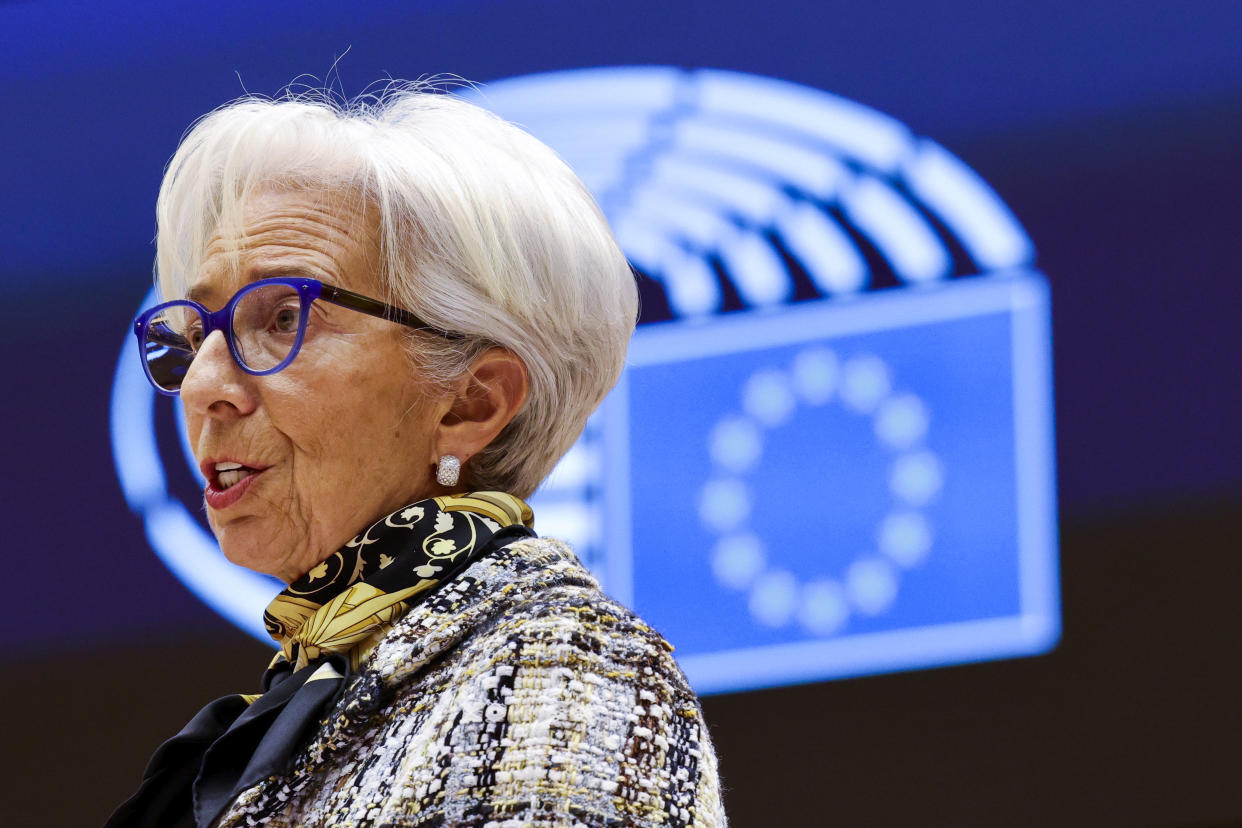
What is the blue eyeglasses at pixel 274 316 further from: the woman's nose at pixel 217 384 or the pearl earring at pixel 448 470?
the pearl earring at pixel 448 470

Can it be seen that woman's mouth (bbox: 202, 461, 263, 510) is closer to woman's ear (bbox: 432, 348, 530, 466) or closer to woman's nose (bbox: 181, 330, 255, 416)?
woman's nose (bbox: 181, 330, 255, 416)

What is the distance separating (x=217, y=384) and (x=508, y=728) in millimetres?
489

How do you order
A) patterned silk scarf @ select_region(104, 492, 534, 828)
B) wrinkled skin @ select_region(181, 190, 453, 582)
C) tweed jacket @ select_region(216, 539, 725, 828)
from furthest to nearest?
wrinkled skin @ select_region(181, 190, 453, 582)
patterned silk scarf @ select_region(104, 492, 534, 828)
tweed jacket @ select_region(216, 539, 725, 828)

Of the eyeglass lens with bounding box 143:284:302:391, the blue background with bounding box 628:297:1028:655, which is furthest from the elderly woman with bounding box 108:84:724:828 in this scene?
the blue background with bounding box 628:297:1028:655

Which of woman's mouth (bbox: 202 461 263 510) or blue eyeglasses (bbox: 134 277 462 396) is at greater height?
blue eyeglasses (bbox: 134 277 462 396)

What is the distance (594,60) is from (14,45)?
4.31 ft

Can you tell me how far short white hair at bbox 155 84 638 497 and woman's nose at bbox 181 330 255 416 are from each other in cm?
16

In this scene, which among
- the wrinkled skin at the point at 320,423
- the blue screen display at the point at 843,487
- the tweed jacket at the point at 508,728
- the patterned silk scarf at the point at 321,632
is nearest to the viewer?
the tweed jacket at the point at 508,728

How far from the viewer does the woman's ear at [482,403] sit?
142 centimetres

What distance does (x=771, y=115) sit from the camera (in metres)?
2.65

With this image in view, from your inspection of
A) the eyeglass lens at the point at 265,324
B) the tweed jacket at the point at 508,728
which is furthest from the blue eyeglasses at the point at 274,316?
the tweed jacket at the point at 508,728

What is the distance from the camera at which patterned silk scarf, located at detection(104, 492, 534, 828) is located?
1.26m

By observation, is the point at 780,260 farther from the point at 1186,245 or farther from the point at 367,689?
the point at 367,689

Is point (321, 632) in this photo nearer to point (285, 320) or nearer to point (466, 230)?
point (285, 320)
